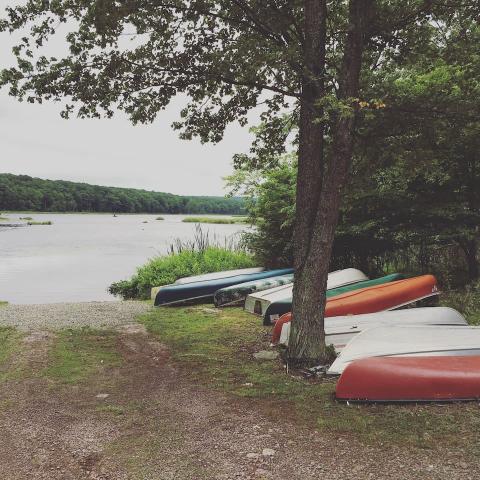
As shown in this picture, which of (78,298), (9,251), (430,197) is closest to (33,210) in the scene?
(9,251)

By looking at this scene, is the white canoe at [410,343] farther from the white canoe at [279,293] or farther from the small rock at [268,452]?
the white canoe at [279,293]

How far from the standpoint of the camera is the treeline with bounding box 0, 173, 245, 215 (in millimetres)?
95250

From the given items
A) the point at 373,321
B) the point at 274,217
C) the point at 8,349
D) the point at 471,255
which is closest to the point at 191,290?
the point at 274,217

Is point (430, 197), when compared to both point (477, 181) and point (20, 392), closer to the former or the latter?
point (477, 181)

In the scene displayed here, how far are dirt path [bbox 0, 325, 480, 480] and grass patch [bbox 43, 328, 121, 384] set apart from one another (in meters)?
0.34

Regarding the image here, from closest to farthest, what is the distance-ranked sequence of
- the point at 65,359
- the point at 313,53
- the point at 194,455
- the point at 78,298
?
1. the point at 194,455
2. the point at 313,53
3. the point at 65,359
4. the point at 78,298

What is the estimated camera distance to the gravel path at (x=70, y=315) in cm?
813

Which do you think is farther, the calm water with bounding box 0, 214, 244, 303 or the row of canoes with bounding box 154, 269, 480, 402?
→ the calm water with bounding box 0, 214, 244, 303

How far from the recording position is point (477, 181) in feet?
28.5

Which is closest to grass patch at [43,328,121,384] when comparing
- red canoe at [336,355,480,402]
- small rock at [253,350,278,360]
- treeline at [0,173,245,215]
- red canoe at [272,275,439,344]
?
small rock at [253,350,278,360]

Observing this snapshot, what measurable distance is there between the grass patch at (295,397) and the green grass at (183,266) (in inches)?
237

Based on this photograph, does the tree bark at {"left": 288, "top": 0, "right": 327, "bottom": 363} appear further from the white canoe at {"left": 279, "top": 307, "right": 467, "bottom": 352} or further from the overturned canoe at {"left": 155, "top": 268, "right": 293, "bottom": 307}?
the overturned canoe at {"left": 155, "top": 268, "right": 293, "bottom": 307}

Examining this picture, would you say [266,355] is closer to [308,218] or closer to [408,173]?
[308,218]

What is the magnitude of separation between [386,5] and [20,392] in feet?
19.2
